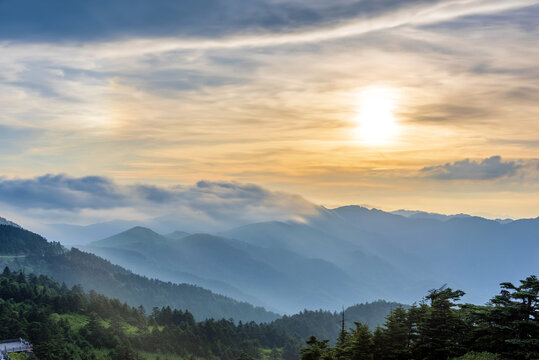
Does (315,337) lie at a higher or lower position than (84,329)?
higher

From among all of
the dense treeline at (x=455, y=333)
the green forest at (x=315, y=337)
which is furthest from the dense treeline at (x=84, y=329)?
the dense treeline at (x=455, y=333)

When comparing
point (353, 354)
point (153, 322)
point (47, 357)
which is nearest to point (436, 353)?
point (353, 354)

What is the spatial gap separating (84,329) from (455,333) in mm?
129353

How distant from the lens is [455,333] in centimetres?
5738

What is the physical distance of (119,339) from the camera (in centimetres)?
15550

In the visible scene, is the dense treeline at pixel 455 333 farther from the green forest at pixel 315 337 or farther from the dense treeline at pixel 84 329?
the dense treeline at pixel 84 329

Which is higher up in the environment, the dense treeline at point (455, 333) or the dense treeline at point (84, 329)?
the dense treeline at point (455, 333)

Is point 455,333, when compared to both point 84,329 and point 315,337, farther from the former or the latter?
point 84,329

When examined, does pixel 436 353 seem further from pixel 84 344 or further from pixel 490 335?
pixel 84 344

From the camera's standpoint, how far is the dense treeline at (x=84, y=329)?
131500 millimetres

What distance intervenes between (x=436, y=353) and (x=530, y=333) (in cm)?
1197

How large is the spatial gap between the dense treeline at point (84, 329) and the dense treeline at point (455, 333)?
311 feet

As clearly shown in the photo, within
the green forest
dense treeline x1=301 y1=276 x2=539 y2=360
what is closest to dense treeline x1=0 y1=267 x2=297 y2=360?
the green forest

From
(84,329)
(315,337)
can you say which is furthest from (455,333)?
(84,329)
